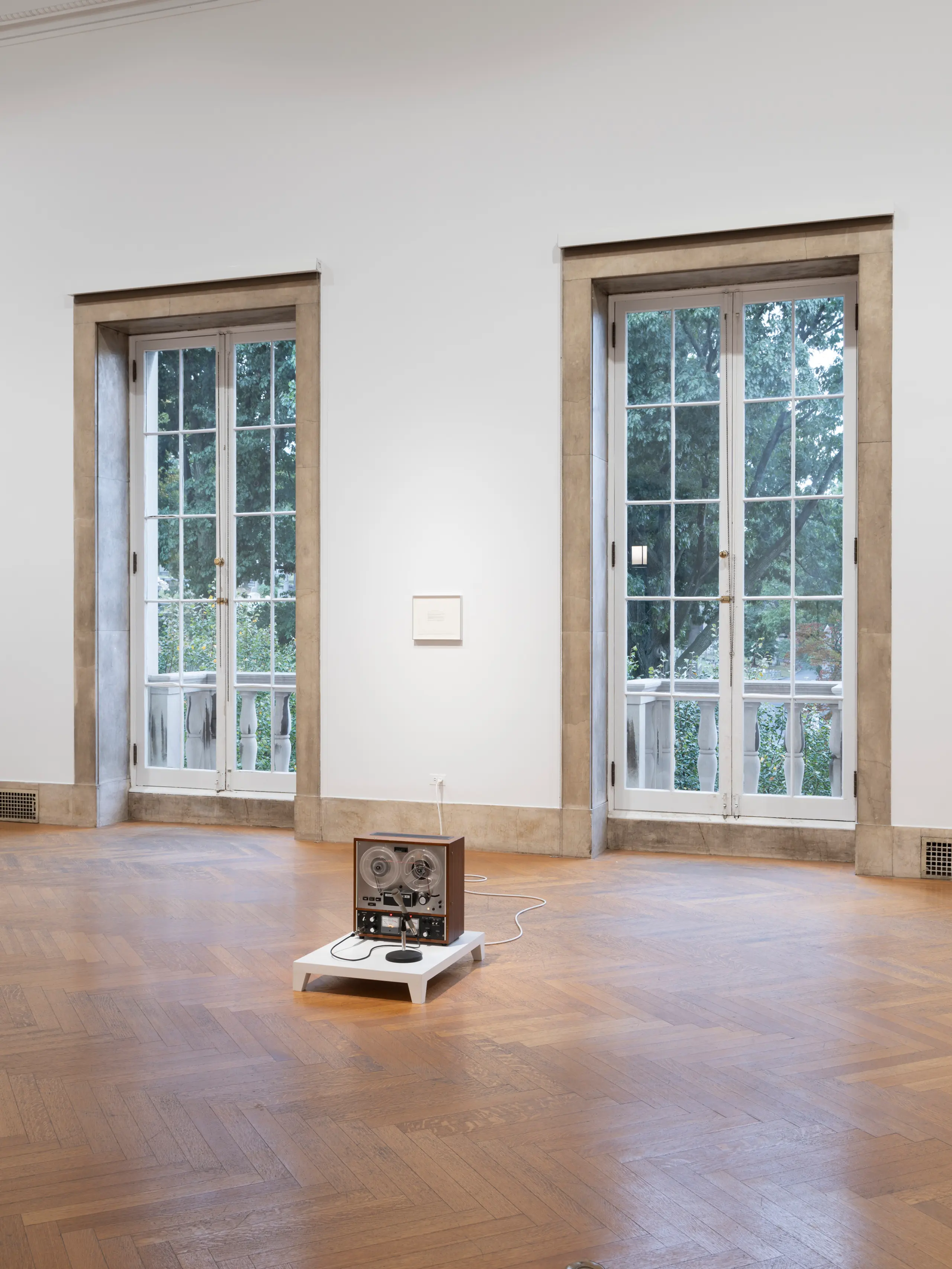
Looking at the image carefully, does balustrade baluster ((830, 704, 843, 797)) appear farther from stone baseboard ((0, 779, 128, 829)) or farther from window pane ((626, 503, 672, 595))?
stone baseboard ((0, 779, 128, 829))

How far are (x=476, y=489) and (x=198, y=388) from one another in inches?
86.5

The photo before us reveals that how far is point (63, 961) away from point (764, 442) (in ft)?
14.5

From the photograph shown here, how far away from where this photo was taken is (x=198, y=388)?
7520mm

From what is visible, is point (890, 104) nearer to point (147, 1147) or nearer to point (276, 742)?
point (276, 742)

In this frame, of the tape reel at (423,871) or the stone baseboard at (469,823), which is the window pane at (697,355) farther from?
the tape reel at (423,871)

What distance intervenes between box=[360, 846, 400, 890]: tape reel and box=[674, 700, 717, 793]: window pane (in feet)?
9.12

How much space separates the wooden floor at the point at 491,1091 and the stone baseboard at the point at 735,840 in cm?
96

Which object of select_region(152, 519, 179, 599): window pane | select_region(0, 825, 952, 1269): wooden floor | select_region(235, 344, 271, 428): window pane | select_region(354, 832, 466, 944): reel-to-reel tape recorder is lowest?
select_region(0, 825, 952, 1269): wooden floor

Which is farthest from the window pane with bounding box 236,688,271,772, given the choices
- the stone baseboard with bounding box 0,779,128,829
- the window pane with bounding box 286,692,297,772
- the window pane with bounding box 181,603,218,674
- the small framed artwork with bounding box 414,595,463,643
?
the small framed artwork with bounding box 414,595,463,643

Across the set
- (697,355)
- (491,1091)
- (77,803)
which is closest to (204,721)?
(77,803)

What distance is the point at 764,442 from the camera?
6.47 meters

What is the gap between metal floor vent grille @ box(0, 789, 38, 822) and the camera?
24.1 feet

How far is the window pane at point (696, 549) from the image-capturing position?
21.5 ft

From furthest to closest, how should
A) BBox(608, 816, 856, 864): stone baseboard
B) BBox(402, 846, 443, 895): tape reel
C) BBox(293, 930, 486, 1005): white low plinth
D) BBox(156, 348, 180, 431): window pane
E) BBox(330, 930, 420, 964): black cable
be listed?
BBox(156, 348, 180, 431): window pane
BBox(608, 816, 856, 864): stone baseboard
BBox(402, 846, 443, 895): tape reel
BBox(330, 930, 420, 964): black cable
BBox(293, 930, 486, 1005): white low plinth
